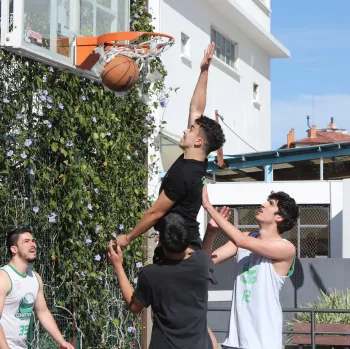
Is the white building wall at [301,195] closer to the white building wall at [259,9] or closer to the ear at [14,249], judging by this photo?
the white building wall at [259,9]

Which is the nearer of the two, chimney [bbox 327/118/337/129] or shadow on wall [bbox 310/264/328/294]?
shadow on wall [bbox 310/264/328/294]

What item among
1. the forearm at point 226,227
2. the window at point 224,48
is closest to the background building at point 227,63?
the window at point 224,48

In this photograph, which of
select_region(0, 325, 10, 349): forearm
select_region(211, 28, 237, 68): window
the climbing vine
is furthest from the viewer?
select_region(211, 28, 237, 68): window

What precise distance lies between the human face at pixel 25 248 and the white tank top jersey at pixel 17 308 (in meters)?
0.13

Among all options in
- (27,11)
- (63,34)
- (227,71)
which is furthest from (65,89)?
(227,71)

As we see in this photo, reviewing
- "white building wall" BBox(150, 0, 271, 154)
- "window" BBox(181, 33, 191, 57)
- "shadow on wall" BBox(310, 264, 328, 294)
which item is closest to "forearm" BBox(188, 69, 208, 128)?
"white building wall" BBox(150, 0, 271, 154)

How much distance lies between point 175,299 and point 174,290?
5cm

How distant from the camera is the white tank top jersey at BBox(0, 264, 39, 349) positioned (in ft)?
22.3

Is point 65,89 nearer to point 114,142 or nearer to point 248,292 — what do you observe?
point 114,142

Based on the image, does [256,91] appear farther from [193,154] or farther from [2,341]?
[193,154]

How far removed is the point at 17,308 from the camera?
271 inches

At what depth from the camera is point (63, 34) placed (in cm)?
818

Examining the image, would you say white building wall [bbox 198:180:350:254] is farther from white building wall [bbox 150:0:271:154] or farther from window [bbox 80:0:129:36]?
window [bbox 80:0:129:36]

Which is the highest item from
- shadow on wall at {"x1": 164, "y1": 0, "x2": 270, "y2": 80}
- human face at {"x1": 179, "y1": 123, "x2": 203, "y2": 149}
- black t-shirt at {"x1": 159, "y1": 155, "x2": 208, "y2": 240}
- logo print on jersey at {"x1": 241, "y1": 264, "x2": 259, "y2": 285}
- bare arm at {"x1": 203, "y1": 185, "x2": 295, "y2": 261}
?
shadow on wall at {"x1": 164, "y1": 0, "x2": 270, "y2": 80}
